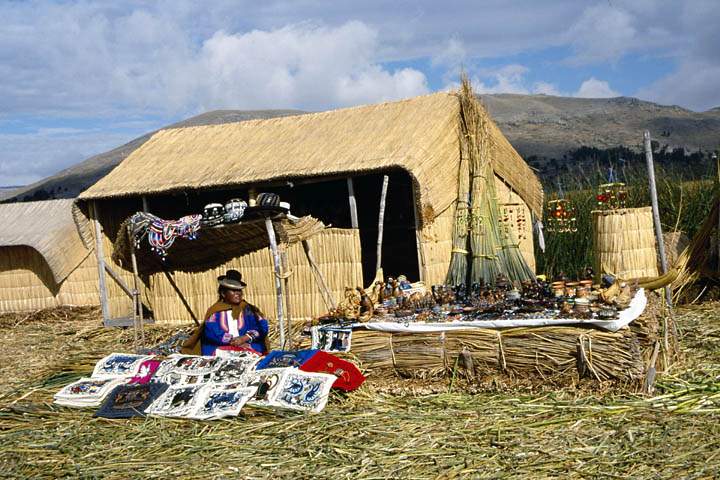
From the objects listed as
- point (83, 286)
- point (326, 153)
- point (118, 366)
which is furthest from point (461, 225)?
point (83, 286)

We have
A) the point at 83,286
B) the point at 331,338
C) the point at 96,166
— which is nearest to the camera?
the point at 331,338

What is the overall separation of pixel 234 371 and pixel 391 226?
5.97 meters

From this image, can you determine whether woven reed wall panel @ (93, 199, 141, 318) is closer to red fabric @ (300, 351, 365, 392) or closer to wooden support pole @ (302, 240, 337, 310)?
wooden support pole @ (302, 240, 337, 310)

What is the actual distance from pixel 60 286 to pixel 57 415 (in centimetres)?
742

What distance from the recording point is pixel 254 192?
10.5 meters

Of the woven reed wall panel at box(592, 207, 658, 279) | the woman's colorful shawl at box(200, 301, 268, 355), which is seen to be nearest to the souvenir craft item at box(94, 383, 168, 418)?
the woman's colorful shawl at box(200, 301, 268, 355)

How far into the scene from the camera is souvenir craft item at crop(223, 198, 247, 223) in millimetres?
7645

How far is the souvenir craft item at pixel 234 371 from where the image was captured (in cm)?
582

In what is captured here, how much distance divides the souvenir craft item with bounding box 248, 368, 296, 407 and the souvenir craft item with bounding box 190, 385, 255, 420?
2.0 inches

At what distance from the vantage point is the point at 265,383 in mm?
5621

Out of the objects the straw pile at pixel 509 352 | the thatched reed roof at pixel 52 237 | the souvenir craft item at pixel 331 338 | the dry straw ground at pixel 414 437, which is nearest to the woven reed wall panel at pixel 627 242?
the dry straw ground at pixel 414 437

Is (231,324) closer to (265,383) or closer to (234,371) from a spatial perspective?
(234,371)

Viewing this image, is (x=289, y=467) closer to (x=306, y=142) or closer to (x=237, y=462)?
(x=237, y=462)

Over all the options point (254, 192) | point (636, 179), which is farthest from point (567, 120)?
point (254, 192)
